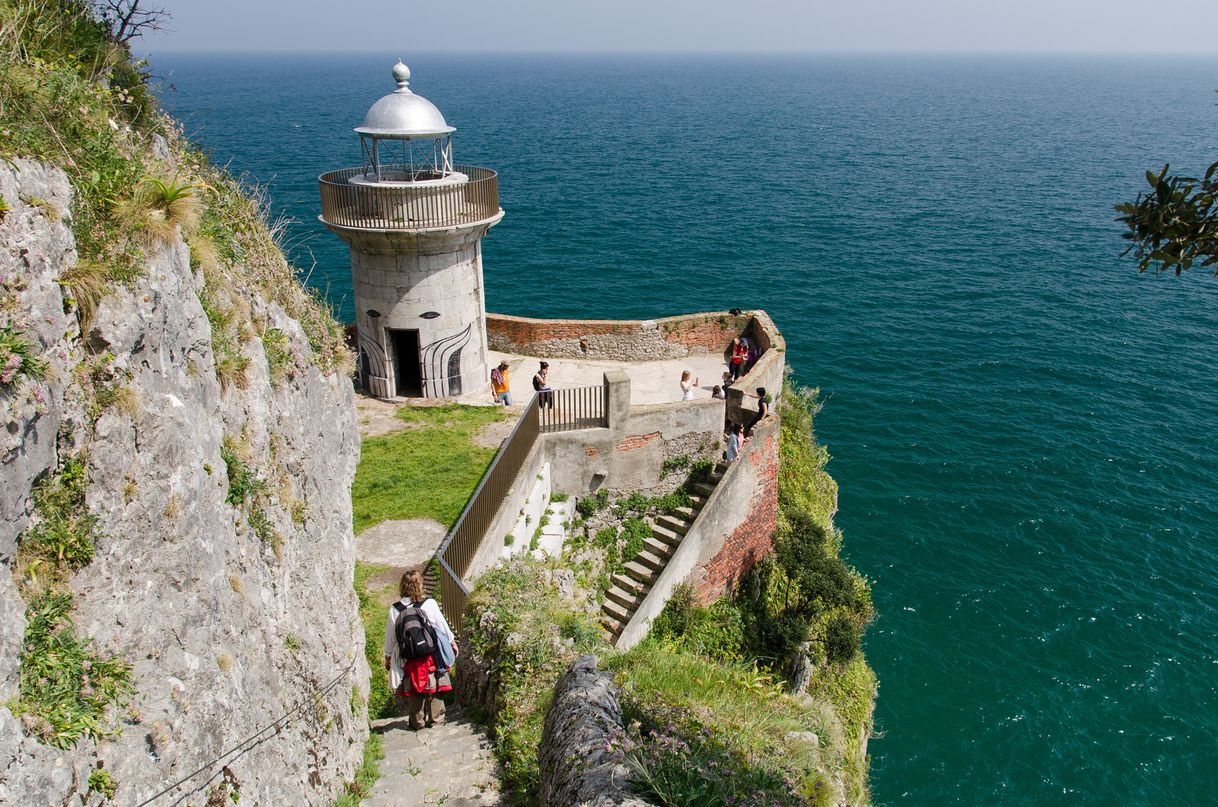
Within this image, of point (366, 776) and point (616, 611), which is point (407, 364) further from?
point (366, 776)

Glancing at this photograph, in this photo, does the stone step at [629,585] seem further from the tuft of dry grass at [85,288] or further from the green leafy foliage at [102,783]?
the tuft of dry grass at [85,288]

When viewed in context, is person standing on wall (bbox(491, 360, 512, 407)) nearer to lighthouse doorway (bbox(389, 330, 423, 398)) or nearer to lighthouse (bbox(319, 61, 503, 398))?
lighthouse (bbox(319, 61, 503, 398))

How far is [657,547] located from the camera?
18922 mm

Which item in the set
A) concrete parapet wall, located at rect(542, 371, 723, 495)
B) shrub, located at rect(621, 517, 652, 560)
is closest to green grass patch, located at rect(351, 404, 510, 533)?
concrete parapet wall, located at rect(542, 371, 723, 495)

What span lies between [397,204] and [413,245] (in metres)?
0.97

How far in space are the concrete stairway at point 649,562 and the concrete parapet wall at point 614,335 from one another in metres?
5.51

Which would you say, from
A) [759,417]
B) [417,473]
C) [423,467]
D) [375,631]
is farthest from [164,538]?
[759,417]

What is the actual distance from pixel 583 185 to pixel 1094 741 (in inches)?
2178

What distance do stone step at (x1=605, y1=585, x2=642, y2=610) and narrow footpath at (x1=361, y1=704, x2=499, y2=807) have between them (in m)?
7.48

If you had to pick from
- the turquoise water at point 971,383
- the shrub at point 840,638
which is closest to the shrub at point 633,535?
the shrub at point 840,638

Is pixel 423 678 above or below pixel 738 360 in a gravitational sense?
below

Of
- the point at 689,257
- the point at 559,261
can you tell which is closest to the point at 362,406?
the point at 559,261

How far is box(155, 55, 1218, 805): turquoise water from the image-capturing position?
21.5m

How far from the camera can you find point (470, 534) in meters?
13.7
